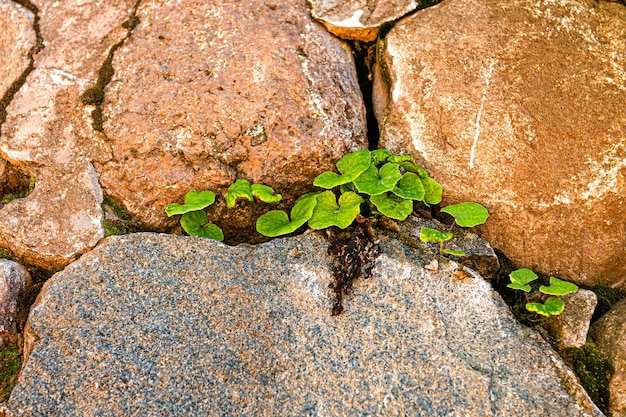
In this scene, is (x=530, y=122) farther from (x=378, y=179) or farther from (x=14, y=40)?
(x=14, y=40)

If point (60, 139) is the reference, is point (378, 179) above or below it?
below

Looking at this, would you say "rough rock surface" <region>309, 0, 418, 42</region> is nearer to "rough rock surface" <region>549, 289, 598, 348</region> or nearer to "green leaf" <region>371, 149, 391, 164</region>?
"green leaf" <region>371, 149, 391, 164</region>

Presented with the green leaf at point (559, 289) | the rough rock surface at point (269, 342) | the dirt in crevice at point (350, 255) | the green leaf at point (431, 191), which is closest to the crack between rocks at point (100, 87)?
the rough rock surface at point (269, 342)

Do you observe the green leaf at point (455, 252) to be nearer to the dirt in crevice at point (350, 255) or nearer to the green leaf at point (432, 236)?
the green leaf at point (432, 236)

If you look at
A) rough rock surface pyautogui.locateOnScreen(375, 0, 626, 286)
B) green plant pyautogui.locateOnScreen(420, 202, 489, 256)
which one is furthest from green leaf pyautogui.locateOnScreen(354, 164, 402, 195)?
rough rock surface pyautogui.locateOnScreen(375, 0, 626, 286)

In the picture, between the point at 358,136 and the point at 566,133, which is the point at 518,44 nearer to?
the point at 566,133

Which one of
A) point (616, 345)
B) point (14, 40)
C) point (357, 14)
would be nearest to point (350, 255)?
point (616, 345)
